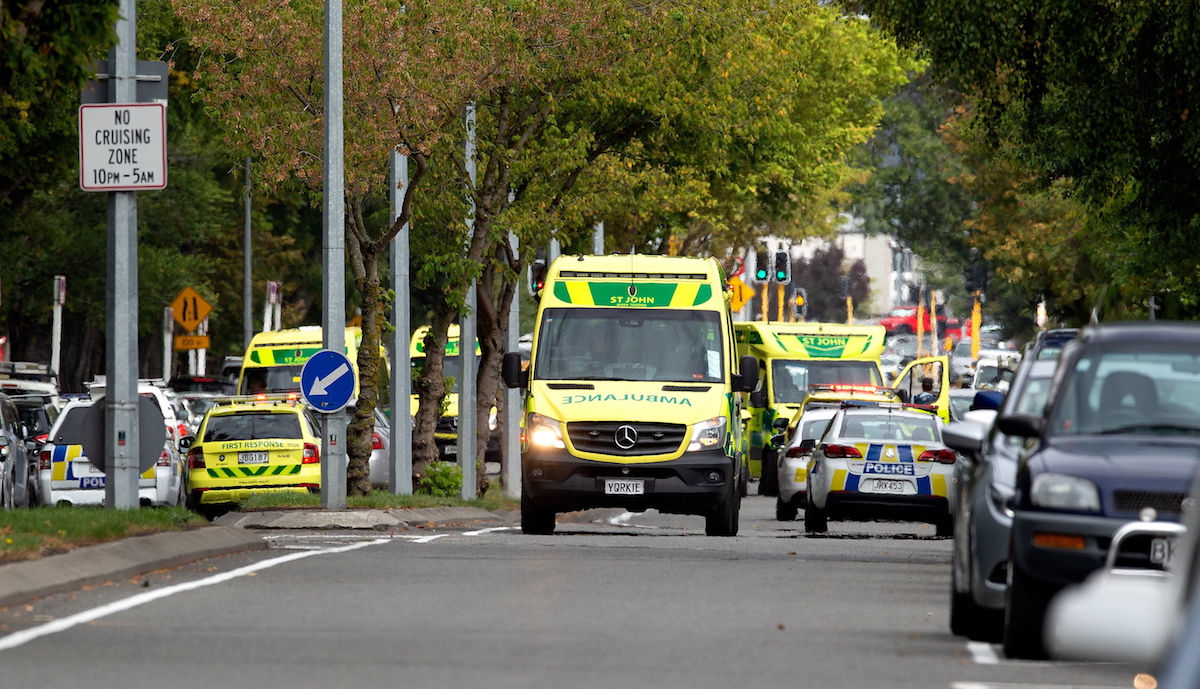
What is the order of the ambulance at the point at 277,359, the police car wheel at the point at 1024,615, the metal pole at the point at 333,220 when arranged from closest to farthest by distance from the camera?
1. the police car wheel at the point at 1024,615
2. the metal pole at the point at 333,220
3. the ambulance at the point at 277,359

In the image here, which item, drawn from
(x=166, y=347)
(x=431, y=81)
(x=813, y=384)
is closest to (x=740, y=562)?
(x=431, y=81)

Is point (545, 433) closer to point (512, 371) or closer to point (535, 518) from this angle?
point (512, 371)

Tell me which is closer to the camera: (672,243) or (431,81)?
(431,81)

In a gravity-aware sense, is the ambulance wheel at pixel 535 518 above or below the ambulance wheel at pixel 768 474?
above

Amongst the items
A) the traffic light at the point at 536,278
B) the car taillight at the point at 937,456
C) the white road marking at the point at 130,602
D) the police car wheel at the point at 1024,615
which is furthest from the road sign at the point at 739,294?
the police car wheel at the point at 1024,615

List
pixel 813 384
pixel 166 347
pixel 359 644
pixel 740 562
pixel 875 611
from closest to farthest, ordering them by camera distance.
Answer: pixel 359 644 → pixel 875 611 → pixel 740 562 → pixel 813 384 → pixel 166 347

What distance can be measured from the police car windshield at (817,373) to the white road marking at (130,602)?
23712mm

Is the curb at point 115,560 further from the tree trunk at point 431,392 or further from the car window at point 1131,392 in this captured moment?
the tree trunk at point 431,392

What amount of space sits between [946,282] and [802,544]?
293 ft

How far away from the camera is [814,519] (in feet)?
83.7

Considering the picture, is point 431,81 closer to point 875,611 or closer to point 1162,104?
point 1162,104

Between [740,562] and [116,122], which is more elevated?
[116,122]

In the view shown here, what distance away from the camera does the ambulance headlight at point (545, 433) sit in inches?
883

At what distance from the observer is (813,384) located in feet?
137
